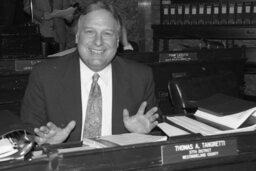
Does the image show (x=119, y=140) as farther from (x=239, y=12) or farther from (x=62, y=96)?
(x=239, y=12)

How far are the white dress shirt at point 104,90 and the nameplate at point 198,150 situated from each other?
2.65 feet

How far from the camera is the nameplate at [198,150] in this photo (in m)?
0.99

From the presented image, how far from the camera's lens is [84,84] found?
187 cm

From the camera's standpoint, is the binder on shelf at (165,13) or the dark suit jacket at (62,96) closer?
the dark suit jacket at (62,96)

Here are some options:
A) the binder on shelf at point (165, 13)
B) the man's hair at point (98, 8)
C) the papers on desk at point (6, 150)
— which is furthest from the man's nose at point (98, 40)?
the binder on shelf at point (165, 13)

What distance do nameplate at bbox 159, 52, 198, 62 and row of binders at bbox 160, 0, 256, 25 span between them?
101 inches

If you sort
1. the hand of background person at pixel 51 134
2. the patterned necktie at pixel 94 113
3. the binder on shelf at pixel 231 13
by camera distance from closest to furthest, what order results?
the hand of background person at pixel 51 134, the patterned necktie at pixel 94 113, the binder on shelf at pixel 231 13

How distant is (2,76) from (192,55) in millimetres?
1536

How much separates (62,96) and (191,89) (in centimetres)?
67

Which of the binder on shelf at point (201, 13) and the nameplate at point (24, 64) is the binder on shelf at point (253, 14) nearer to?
the binder on shelf at point (201, 13)

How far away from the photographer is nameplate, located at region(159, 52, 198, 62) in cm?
329

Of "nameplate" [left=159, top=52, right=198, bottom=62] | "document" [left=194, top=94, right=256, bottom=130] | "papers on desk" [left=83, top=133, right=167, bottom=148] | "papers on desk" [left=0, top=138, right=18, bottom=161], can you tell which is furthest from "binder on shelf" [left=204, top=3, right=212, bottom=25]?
"papers on desk" [left=0, top=138, right=18, bottom=161]

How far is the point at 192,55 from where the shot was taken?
3410mm

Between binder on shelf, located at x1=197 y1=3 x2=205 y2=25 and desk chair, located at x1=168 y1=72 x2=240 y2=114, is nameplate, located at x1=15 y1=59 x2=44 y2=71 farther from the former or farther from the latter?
binder on shelf, located at x1=197 y1=3 x2=205 y2=25
